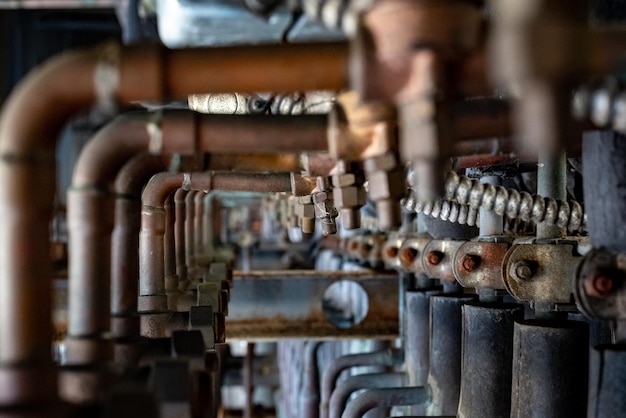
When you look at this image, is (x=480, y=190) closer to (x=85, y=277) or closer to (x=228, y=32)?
(x=228, y=32)

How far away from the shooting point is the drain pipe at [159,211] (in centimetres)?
127

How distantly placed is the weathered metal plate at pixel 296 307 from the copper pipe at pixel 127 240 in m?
1.71

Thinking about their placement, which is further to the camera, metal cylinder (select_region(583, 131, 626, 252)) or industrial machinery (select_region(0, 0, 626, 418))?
metal cylinder (select_region(583, 131, 626, 252))

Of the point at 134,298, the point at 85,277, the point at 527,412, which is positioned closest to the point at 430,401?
the point at 527,412

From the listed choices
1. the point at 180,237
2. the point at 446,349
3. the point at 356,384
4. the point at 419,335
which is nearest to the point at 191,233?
the point at 180,237

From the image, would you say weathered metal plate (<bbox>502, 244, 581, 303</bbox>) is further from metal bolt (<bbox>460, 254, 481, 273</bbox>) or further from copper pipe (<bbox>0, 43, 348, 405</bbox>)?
copper pipe (<bbox>0, 43, 348, 405</bbox>)

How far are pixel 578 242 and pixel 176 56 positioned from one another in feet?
2.43

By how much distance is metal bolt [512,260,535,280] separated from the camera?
1.16 m

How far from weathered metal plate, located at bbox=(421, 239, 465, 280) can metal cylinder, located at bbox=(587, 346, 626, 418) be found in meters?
0.65

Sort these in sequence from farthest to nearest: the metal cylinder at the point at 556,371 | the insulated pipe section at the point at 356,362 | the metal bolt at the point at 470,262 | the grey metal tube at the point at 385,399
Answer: the insulated pipe section at the point at 356,362 → the grey metal tube at the point at 385,399 → the metal bolt at the point at 470,262 → the metal cylinder at the point at 556,371

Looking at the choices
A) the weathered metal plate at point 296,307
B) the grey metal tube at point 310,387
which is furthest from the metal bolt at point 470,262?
the grey metal tube at point 310,387

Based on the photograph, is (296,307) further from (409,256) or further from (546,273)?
(546,273)

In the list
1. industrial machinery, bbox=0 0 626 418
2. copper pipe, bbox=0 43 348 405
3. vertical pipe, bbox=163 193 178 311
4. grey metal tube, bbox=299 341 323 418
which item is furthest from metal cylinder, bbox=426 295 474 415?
grey metal tube, bbox=299 341 323 418

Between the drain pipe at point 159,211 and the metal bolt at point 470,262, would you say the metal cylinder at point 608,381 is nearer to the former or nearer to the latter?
the metal bolt at point 470,262
